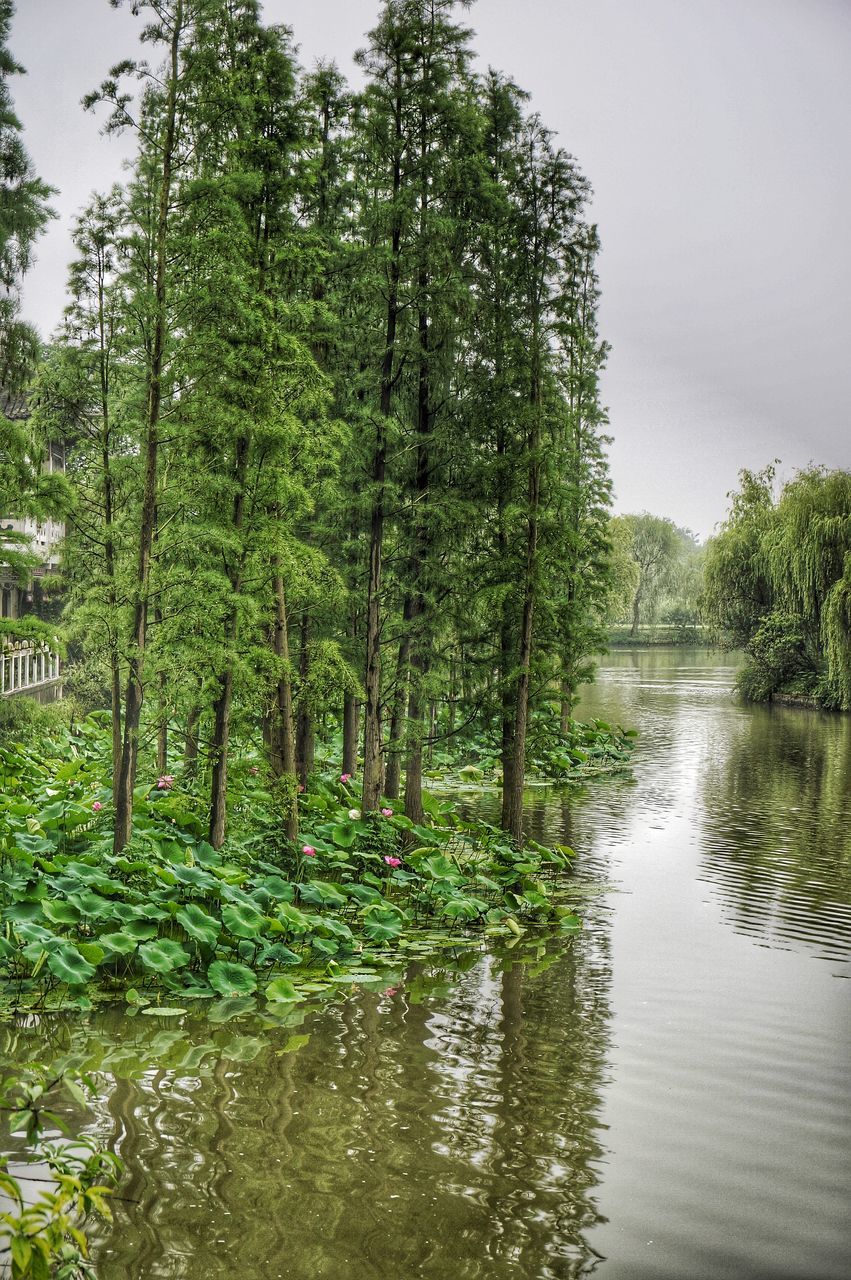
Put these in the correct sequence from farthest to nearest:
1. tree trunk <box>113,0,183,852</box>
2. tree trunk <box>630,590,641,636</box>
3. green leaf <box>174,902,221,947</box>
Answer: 1. tree trunk <box>630,590,641,636</box>
2. tree trunk <box>113,0,183,852</box>
3. green leaf <box>174,902,221,947</box>

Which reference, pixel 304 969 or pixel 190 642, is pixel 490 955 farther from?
pixel 190 642

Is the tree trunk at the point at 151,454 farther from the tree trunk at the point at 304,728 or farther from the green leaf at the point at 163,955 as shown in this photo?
the tree trunk at the point at 304,728

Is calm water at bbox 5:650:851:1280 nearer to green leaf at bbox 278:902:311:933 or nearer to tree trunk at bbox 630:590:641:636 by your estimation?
green leaf at bbox 278:902:311:933

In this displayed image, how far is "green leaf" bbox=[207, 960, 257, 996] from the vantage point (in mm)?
7961

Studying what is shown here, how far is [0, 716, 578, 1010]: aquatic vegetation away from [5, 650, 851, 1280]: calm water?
57cm

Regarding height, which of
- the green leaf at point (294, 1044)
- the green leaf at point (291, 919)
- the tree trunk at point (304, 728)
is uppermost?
the tree trunk at point (304, 728)

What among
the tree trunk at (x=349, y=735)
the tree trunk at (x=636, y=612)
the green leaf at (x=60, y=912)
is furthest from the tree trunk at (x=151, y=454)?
the tree trunk at (x=636, y=612)

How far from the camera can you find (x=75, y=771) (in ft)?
45.7

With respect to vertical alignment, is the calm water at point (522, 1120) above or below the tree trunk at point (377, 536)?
below

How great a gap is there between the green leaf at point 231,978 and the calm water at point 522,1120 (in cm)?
45

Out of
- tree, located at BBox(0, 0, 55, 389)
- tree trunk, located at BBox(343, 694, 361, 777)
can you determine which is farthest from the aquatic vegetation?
tree, located at BBox(0, 0, 55, 389)

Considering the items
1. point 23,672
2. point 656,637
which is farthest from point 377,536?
point 656,637

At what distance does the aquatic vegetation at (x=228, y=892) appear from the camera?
26.0ft

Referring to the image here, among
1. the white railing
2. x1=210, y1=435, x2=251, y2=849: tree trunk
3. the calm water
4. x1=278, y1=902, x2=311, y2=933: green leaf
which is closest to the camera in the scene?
the calm water
